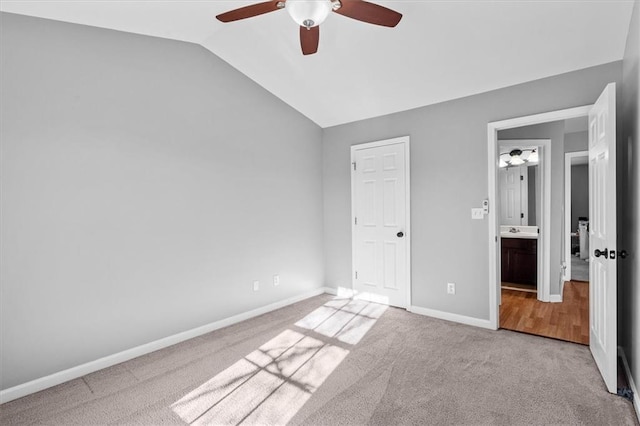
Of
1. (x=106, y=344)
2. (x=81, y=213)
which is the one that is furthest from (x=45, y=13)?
(x=106, y=344)

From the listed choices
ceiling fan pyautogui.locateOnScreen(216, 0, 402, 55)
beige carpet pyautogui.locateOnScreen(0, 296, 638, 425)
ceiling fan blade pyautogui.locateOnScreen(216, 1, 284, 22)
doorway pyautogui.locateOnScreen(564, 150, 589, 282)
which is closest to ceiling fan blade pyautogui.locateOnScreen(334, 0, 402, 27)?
ceiling fan pyautogui.locateOnScreen(216, 0, 402, 55)

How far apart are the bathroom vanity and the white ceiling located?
254 centimetres

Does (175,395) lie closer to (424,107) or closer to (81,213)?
Answer: (81,213)

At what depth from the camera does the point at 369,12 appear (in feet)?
6.38

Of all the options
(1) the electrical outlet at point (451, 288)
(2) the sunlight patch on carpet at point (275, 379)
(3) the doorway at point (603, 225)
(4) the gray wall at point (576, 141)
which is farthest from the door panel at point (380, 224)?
(4) the gray wall at point (576, 141)

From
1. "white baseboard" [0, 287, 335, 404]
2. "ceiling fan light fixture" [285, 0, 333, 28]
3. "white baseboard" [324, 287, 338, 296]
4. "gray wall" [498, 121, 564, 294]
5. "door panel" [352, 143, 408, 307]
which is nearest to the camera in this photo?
"ceiling fan light fixture" [285, 0, 333, 28]

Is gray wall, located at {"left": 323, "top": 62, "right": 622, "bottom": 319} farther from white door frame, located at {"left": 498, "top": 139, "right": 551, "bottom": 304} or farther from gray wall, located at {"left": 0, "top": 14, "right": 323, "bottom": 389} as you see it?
gray wall, located at {"left": 0, "top": 14, "right": 323, "bottom": 389}

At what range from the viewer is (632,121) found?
227 cm

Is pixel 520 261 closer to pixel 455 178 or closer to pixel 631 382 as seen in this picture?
pixel 455 178

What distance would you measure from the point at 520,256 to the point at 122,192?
5.10m

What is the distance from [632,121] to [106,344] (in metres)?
4.25

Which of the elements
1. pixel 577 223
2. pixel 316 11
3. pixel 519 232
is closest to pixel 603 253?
pixel 316 11

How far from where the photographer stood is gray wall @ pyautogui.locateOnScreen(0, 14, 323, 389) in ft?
7.54

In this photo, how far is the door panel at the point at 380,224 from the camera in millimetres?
3947
